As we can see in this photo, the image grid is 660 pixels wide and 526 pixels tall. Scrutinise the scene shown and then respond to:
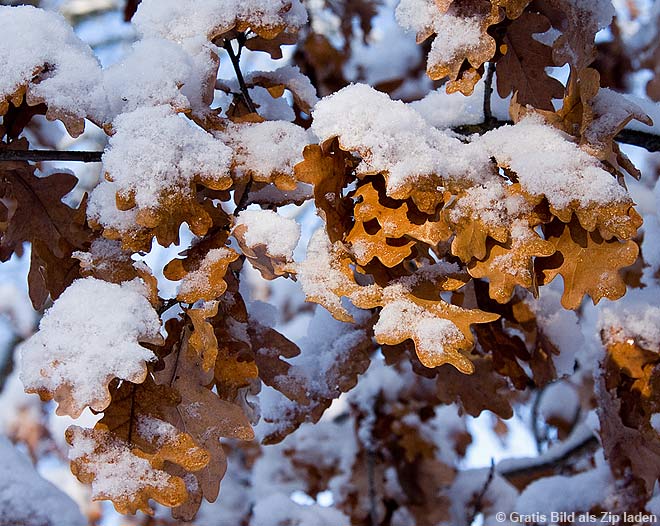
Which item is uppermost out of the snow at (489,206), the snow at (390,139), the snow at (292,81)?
the snow at (390,139)

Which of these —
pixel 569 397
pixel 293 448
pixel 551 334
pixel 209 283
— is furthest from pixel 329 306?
pixel 569 397

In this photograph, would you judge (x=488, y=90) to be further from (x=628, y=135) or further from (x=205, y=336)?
(x=205, y=336)

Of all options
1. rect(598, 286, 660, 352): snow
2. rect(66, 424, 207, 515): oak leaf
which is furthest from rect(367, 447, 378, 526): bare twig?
rect(66, 424, 207, 515): oak leaf

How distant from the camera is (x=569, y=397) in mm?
3432

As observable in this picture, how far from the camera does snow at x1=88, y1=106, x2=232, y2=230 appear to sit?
0.86 metres

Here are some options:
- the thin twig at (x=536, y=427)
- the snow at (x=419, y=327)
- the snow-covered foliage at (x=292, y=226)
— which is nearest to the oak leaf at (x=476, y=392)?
the snow-covered foliage at (x=292, y=226)

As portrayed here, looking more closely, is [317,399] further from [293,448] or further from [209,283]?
[293,448]

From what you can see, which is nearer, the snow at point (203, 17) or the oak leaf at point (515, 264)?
the oak leaf at point (515, 264)

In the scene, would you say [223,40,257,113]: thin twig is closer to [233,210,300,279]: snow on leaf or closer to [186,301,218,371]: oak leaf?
[233,210,300,279]: snow on leaf

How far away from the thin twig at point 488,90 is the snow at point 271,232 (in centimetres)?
43

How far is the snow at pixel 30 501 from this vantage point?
152 centimetres

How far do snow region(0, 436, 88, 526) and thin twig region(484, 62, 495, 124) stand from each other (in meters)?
1.18

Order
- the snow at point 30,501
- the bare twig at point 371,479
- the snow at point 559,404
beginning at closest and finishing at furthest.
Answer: the snow at point 30,501 < the bare twig at point 371,479 < the snow at point 559,404

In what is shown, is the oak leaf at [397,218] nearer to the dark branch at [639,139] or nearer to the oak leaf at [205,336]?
the oak leaf at [205,336]
